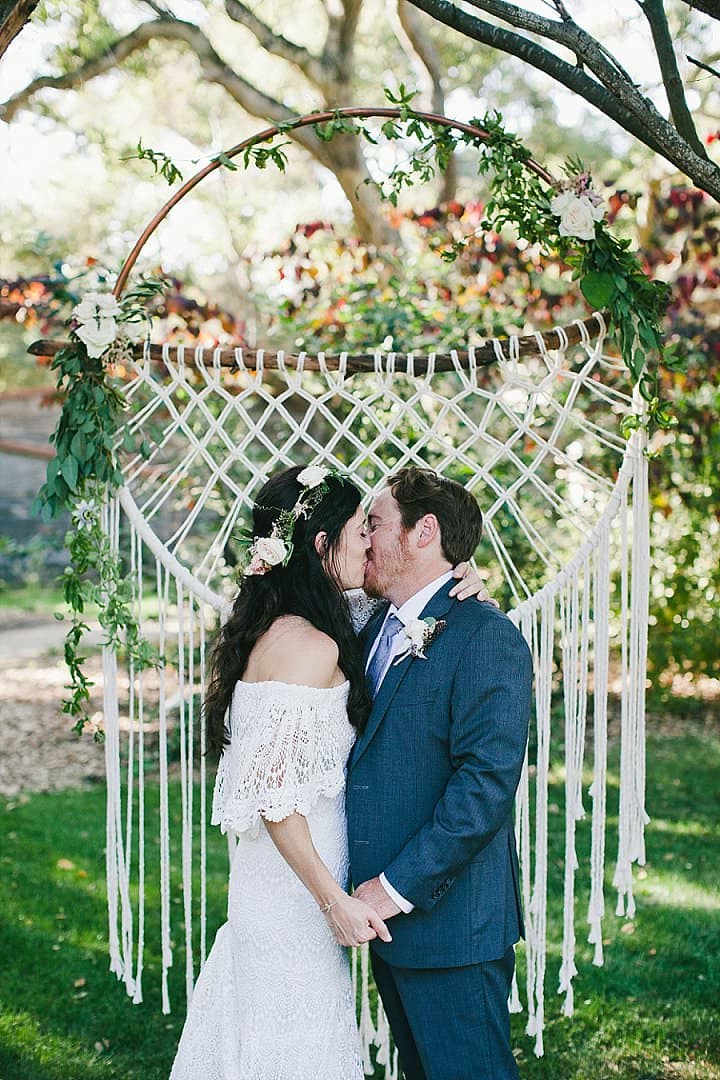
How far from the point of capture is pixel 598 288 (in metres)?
2.20

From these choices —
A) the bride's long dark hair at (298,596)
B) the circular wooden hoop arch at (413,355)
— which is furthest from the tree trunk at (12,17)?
the bride's long dark hair at (298,596)

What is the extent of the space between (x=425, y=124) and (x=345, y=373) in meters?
0.54

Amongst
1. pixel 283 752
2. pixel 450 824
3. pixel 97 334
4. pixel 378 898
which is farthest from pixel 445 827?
pixel 97 334

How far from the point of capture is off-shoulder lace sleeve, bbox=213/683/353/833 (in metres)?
1.81

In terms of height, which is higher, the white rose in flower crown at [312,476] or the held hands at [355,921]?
the white rose in flower crown at [312,476]

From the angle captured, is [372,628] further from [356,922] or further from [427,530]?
[356,922]

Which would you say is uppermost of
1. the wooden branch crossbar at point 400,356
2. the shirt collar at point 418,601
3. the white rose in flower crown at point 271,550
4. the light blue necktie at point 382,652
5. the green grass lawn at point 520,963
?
the wooden branch crossbar at point 400,356

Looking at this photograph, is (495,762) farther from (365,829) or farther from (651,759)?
(651,759)

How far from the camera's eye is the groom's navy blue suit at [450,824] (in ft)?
5.86

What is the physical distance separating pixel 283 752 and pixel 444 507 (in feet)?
1.73

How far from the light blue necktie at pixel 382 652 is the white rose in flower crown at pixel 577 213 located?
843 mm

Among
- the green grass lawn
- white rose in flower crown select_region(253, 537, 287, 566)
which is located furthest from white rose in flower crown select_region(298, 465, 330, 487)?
the green grass lawn

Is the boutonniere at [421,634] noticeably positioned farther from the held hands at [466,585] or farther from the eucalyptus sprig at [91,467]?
the eucalyptus sprig at [91,467]

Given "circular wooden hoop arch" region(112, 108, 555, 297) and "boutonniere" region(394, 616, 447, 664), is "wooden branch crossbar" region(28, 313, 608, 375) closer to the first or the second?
"circular wooden hoop arch" region(112, 108, 555, 297)
